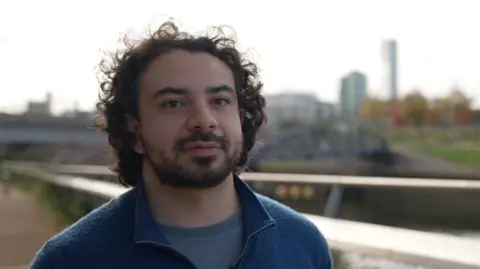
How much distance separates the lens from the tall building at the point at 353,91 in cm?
4333

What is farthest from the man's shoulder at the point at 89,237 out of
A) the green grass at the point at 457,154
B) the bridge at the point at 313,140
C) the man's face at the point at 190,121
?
the green grass at the point at 457,154

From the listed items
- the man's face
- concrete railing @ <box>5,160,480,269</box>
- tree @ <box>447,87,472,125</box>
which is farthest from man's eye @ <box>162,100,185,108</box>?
tree @ <box>447,87,472,125</box>

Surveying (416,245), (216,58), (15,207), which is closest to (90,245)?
(216,58)

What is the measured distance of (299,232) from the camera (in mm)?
1318

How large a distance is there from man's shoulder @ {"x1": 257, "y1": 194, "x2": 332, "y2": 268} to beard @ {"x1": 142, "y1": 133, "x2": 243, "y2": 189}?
16 centimetres

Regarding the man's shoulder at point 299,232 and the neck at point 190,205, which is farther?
the man's shoulder at point 299,232

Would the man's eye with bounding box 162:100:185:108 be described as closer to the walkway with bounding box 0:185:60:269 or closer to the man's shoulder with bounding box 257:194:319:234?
the man's shoulder with bounding box 257:194:319:234

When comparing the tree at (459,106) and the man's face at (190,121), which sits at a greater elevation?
the man's face at (190,121)

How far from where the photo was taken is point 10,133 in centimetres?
3575

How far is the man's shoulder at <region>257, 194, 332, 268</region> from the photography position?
1.30 m

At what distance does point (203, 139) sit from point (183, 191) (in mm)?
99

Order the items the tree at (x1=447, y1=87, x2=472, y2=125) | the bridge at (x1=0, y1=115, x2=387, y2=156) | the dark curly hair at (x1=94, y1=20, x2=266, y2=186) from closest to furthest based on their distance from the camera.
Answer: the dark curly hair at (x1=94, y1=20, x2=266, y2=186) → the bridge at (x1=0, y1=115, x2=387, y2=156) → the tree at (x1=447, y1=87, x2=472, y2=125)

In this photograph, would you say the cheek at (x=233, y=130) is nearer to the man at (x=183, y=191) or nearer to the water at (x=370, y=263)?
the man at (x=183, y=191)

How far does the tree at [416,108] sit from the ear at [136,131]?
38.8 meters
